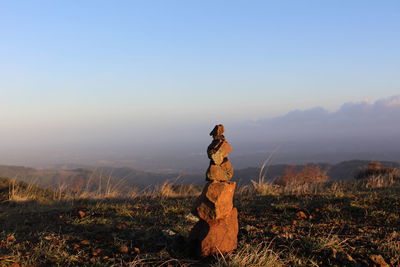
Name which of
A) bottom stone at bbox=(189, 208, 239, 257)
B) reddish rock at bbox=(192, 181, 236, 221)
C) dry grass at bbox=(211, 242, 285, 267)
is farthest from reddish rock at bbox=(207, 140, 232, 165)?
dry grass at bbox=(211, 242, 285, 267)

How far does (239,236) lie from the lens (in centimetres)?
402

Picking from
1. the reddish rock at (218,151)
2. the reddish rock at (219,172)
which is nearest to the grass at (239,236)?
the reddish rock at (219,172)

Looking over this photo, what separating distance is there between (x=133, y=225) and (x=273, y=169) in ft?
110

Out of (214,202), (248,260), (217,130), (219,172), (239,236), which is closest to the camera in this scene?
(248,260)

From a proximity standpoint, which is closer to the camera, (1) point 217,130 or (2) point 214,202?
(2) point 214,202

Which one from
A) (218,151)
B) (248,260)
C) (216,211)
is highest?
(218,151)

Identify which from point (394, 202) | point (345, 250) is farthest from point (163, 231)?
point (394, 202)

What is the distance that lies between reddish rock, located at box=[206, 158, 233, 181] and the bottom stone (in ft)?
1.48

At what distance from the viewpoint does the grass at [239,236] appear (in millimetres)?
3262

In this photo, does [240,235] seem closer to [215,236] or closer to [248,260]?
[215,236]

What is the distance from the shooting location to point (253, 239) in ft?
12.7

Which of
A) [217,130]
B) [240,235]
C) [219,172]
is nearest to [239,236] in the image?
[240,235]

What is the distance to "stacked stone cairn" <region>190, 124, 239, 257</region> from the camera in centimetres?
333

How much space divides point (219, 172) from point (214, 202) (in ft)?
1.14
